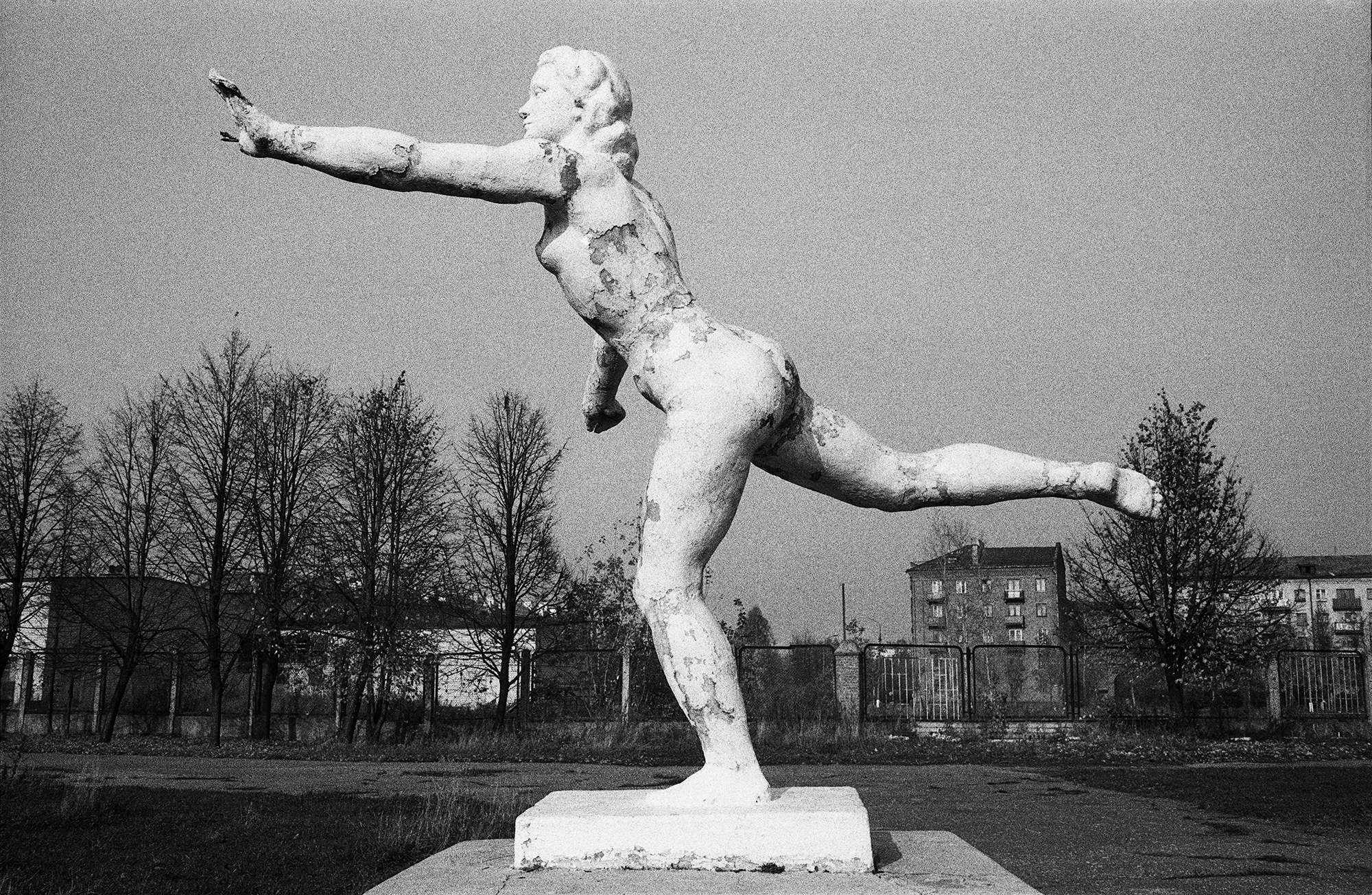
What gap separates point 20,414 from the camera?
25.3m

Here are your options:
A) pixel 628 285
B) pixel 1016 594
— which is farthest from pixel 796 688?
pixel 1016 594

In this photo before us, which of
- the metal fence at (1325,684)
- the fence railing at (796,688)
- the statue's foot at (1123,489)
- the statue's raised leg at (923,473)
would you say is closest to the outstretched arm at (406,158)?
the statue's raised leg at (923,473)

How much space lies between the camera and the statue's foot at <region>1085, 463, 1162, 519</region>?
3.44 m

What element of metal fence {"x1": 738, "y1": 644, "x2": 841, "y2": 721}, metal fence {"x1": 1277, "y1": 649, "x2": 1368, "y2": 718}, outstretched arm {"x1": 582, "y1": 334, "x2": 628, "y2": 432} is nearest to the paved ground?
outstretched arm {"x1": 582, "y1": 334, "x2": 628, "y2": 432}

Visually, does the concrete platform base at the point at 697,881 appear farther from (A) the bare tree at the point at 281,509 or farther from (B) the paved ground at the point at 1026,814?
(A) the bare tree at the point at 281,509

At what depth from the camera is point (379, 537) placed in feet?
69.7

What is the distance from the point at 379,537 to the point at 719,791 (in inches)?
756

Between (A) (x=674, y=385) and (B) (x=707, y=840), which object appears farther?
(A) (x=674, y=385)

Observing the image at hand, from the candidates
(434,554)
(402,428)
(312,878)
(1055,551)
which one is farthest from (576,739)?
(1055,551)

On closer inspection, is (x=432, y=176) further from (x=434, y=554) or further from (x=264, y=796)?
(x=434, y=554)

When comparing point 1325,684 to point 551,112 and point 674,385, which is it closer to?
point 674,385

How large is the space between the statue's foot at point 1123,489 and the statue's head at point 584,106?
180cm

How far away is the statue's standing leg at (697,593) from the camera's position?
308cm

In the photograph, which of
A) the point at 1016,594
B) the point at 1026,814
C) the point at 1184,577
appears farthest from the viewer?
the point at 1016,594
